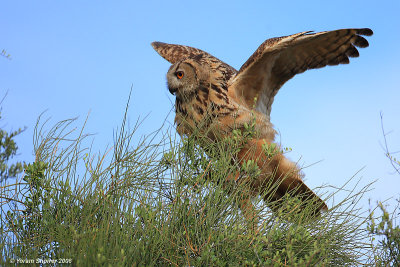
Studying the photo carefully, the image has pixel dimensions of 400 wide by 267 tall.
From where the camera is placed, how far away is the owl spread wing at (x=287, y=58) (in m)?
4.00

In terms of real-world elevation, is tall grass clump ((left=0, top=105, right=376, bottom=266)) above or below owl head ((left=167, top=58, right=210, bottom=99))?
below

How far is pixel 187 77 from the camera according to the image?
422 cm

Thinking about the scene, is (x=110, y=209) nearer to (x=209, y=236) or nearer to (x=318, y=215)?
(x=209, y=236)

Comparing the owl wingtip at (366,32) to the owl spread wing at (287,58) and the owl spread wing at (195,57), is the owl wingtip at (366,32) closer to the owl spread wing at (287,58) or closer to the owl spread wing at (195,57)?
the owl spread wing at (287,58)

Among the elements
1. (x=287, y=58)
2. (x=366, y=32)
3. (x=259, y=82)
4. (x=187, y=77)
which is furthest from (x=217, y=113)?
(x=366, y=32)

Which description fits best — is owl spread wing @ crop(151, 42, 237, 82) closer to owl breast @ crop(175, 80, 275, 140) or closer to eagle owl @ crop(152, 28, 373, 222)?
eagle owl @ crop(152, 28, 373, 222)

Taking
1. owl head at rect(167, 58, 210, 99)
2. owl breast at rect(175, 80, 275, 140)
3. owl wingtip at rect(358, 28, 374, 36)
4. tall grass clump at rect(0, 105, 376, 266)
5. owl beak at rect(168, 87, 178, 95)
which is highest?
owl wingtip at rect(358, 28, 374, 36)

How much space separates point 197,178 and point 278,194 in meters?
1.49

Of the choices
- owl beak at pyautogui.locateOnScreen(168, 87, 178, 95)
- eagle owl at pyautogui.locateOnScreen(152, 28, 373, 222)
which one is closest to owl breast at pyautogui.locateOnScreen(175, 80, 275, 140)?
eagle owl at pyautogui.locateOnScreen(152, 28, 373, 222)

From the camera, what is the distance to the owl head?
4.22 meters

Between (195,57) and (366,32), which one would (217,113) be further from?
(366,32)

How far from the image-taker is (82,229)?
2.66m

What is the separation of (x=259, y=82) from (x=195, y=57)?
2.52ft

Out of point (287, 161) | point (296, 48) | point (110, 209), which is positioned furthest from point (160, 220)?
point (296, 48)
